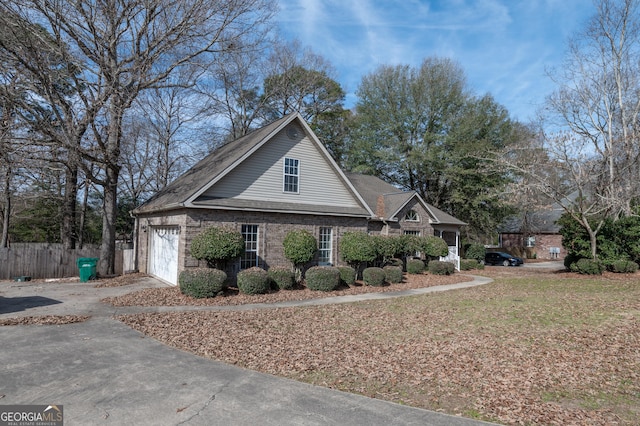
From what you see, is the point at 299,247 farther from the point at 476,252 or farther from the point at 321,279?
the point at 476,252

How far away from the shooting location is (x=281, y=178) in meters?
16.5

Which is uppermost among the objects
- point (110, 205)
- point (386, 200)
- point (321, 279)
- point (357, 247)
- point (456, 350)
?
point (386, 200)

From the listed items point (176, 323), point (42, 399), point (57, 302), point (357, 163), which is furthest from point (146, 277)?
point (357, 163)

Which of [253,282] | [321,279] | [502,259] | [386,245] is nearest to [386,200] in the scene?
[386,245]

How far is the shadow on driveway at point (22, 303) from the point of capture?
413 inches

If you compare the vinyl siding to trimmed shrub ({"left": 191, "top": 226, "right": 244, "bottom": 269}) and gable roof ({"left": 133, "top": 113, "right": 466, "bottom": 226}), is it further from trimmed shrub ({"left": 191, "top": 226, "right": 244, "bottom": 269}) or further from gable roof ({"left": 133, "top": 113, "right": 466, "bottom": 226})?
Answer: trimmed shrub ({"left": 191, "top": 226, "right": 244, "bottom": 269})

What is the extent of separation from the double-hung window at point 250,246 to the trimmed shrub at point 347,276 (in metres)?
3.71

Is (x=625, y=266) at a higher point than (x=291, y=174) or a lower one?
lower

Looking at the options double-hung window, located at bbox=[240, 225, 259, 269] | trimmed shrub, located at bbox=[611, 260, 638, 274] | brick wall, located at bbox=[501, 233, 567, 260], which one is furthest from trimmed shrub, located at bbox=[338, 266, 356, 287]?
brick wall, located at bbox=[501, 233, 567, 260]

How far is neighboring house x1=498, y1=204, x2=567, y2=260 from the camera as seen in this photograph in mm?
42062

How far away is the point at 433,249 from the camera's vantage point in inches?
880

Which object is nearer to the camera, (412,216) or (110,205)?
(110,205)

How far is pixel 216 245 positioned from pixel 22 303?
579 centimetres

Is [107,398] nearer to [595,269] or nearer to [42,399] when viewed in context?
[42,399]
